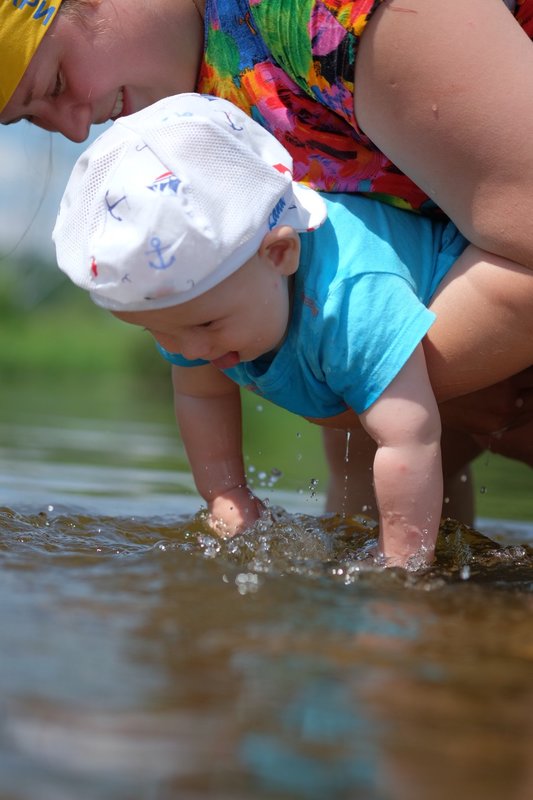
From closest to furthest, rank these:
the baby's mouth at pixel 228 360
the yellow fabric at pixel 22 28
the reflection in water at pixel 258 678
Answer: the reflection in water at pixel 258 678
the baby's mouth at pixel 228 360
the yellow fabric at pixel 22 28

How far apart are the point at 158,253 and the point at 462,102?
2.23 feet

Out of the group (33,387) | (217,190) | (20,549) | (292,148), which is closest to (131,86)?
Result: (292,148)

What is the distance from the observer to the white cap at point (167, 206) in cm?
191

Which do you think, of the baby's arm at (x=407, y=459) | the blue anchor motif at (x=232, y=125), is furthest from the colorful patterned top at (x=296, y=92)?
the baby's arm at (x=407, y=459)

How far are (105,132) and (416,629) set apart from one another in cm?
114

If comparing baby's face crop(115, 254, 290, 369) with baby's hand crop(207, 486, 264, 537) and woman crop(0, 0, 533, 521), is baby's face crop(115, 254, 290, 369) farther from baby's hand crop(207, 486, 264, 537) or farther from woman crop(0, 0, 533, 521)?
baby's hand crop(207, 486, 264, 537)

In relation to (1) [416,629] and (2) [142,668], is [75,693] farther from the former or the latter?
(1) [416,629]

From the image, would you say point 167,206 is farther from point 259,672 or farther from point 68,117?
point 259,672

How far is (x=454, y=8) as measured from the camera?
80.7 inches

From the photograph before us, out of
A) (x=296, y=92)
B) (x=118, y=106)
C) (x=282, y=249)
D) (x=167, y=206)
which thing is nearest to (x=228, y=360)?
(x=282, y=249)

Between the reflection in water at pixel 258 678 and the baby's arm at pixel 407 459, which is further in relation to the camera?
the baby's arm at pixel 407 459

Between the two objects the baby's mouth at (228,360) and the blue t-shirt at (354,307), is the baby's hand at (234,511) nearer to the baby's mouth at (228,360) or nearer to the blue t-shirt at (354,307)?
the blue t-shirt at (354,307)

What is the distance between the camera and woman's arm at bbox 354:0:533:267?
204 cm

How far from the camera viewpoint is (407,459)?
2.09 meters
